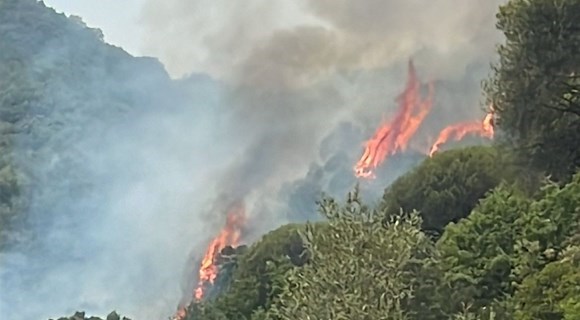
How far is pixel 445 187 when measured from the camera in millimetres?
42500

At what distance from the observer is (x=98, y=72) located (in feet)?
478

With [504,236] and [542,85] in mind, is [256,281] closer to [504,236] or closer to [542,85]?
[504,236]

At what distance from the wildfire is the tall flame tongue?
12.6 m

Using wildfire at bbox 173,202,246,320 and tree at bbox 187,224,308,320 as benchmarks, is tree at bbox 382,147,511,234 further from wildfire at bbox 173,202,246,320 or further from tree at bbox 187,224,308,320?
wildfire at bbox 173,202,246,320

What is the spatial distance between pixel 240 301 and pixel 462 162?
11534mm

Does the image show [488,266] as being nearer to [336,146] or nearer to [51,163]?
[336,146]

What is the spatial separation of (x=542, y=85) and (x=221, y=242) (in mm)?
66049

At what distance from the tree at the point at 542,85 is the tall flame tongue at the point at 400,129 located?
49.8m

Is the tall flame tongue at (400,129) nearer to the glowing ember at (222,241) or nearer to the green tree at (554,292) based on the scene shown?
the glowing ember at (222,241)

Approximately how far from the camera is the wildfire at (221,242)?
84.8 metres

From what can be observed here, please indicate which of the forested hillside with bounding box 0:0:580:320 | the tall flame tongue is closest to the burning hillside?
the tall flame tongue

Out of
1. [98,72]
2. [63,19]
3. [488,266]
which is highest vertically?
[63,19]

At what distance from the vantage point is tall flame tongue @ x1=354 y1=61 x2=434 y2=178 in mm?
78312

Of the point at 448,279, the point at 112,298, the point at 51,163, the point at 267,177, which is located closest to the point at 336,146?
the point at 267,177
